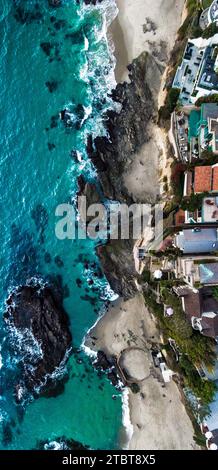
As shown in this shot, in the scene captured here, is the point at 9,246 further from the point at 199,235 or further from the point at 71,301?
the point at 199,235

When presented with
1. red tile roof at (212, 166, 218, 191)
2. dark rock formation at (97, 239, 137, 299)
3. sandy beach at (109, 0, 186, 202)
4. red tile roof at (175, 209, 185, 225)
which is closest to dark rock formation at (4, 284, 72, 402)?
dark rock formation at (97, 239, 137, 299)

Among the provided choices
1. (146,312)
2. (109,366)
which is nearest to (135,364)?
Result: (109,366)

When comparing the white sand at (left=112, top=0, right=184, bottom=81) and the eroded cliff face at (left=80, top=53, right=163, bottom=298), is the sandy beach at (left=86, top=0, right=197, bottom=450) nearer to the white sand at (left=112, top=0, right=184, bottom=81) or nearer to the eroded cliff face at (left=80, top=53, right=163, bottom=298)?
the white sand at (left=112, top=0, right=184, bottom=81)

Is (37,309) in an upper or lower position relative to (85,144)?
lower

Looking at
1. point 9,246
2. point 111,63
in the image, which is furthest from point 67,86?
point 9,246

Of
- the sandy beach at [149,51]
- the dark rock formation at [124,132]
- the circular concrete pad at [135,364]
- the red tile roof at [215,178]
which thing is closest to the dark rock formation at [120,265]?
the dark rock formation at [124,132]

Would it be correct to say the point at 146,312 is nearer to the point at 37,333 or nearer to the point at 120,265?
the point at 120,265
